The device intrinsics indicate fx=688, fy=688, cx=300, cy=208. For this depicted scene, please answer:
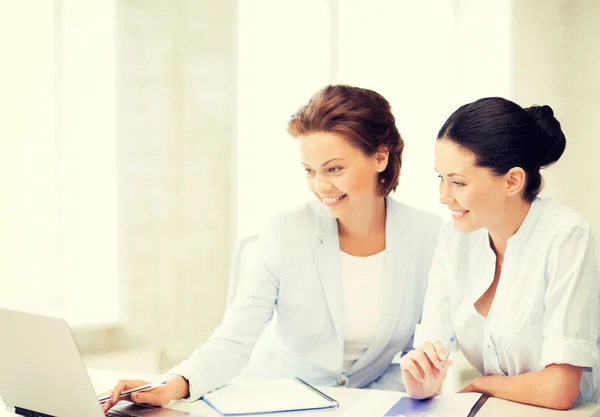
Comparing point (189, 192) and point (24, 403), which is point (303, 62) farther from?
point (24, 403)

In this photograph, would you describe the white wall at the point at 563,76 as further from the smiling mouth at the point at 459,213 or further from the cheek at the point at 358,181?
the smiling mouth at the point at 459,213

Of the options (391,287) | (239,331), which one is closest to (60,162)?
(239,331)

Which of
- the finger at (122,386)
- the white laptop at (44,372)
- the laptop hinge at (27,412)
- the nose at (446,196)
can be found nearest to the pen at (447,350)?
the nose at (446,196)

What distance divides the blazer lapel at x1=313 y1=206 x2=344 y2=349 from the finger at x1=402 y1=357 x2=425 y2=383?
41cm

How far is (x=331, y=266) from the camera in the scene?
1.96 metres

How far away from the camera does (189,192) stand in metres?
3.49

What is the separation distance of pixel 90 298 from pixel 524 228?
221cm

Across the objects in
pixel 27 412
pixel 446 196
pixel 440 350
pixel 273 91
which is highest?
pixel 273 91

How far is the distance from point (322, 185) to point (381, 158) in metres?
0.22

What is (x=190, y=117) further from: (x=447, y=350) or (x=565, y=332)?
(x=565, y=332)

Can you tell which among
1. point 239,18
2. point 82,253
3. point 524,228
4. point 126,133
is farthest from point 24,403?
point 239,18

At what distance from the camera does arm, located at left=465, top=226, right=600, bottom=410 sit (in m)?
1.44

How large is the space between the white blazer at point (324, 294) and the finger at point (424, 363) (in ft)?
1.26

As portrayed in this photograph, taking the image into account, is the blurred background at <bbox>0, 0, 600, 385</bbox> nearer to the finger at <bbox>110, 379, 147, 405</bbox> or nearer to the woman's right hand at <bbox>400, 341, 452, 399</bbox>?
the finger at <bbox>110, 379, 147, 405</bbox>
